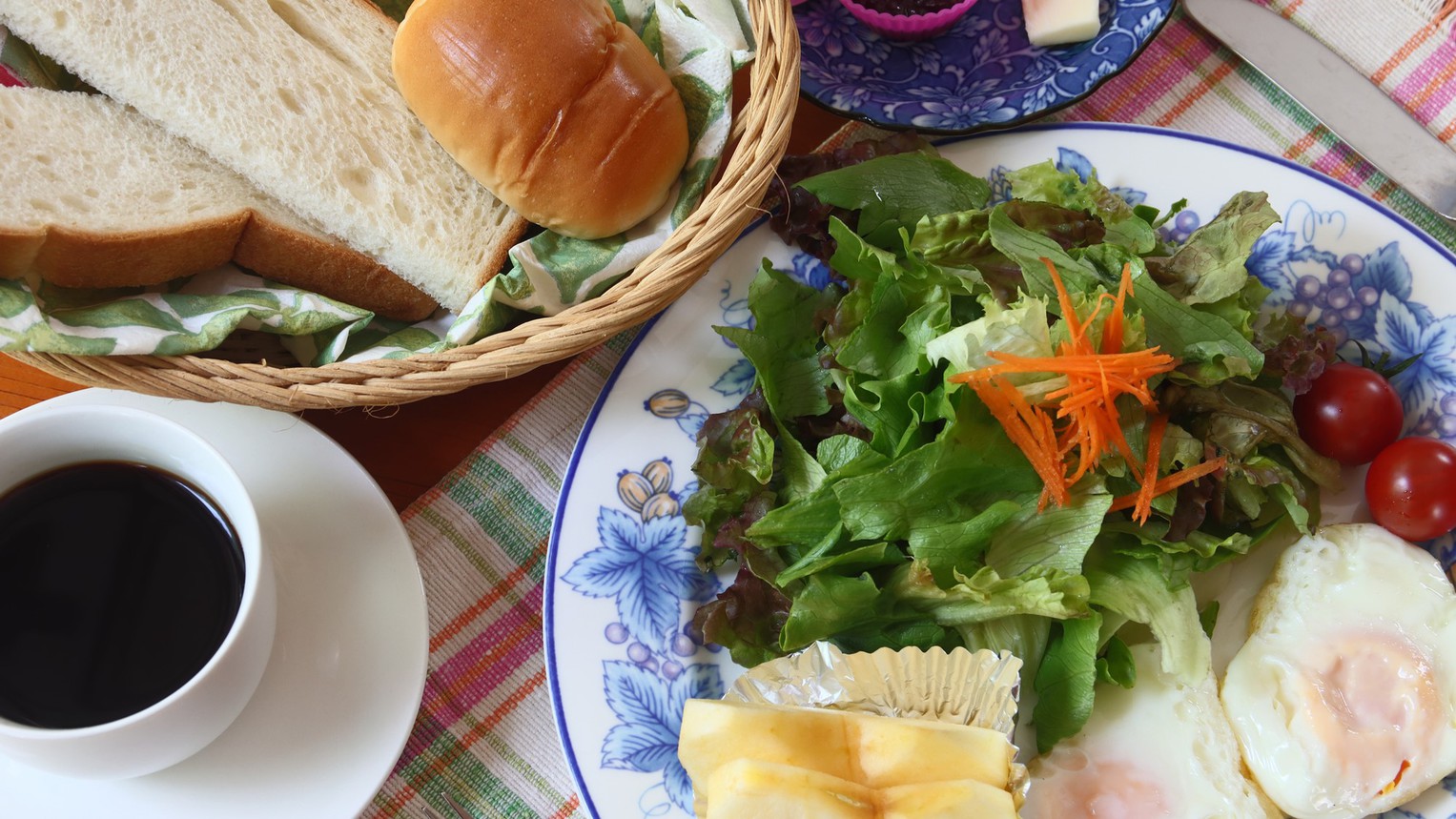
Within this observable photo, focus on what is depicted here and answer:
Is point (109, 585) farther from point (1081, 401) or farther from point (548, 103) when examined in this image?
point (1081, 401)

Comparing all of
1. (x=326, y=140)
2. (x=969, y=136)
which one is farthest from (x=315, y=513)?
(x=969, y=136)

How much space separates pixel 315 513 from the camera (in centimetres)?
134

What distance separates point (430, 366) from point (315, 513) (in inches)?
10.0

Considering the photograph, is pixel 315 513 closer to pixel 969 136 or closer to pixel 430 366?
pixel 430 366

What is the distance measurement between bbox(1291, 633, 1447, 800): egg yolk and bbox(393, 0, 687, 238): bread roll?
1.13 meters

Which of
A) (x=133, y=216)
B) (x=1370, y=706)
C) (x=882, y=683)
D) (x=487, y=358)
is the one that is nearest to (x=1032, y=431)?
(x=882, y=683)

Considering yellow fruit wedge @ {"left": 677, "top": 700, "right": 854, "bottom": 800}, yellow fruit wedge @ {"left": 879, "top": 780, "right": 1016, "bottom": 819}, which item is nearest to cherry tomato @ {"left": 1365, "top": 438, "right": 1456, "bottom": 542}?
yellow fruit wedge @ {"left": 879, "top": 780, "right": 1016, "bottom": 819}

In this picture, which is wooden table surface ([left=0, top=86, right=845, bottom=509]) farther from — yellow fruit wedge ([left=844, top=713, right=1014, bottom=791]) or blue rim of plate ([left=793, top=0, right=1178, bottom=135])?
yellow fruit wedge ([left=844, top=713, right=1014, bottom=791])

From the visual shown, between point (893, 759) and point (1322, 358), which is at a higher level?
point (1322, 358)

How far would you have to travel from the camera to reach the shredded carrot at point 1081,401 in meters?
1.22

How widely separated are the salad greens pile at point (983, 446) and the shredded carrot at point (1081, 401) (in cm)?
1

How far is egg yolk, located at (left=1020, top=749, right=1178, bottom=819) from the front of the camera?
129 centimetres

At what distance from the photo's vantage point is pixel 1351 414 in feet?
4.50

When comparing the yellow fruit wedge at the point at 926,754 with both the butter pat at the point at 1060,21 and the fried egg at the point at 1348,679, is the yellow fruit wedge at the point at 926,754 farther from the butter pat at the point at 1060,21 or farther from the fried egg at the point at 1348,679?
the butter pat at the point at 1060,21
